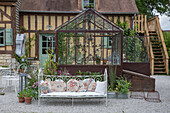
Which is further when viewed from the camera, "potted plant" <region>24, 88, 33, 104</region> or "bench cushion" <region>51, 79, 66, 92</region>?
"bench cushion" <region>51, 79, 66, 92</region>

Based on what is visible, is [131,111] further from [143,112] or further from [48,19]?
[48,19]

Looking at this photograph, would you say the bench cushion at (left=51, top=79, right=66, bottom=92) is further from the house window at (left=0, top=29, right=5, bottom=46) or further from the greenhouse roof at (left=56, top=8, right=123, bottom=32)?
the house window at (left=0, top=29, right=5, bottom=46)

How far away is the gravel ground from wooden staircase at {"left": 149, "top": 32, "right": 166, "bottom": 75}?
760cm

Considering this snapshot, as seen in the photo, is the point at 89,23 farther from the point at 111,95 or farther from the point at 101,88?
the point at 101,88

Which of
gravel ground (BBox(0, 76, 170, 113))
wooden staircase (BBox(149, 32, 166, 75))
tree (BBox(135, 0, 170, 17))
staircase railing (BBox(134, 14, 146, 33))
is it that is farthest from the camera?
tree (BBox(135, 0, 170, 17))

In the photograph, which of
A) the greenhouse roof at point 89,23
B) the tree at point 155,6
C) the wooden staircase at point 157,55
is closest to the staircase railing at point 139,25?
the wooden staircase at point 157,55

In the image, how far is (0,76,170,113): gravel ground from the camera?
6.68 meters

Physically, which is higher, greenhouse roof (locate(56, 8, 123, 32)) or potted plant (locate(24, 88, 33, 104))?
greenhouse roof (locate(56, 8, 123, 32))

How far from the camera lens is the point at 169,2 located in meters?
23.1

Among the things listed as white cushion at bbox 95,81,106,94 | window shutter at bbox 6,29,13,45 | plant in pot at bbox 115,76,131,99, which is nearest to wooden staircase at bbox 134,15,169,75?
plant in pot at bbox 115,76,131,99

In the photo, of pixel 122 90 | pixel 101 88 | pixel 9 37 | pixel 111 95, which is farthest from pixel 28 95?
pixel 9 37

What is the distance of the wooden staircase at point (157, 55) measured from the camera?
15.7 m

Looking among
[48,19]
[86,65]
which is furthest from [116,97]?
[48,19]

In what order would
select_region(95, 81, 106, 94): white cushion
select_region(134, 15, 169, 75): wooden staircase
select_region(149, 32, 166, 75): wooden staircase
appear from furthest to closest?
select_region(149, 32, 166, 75): wooden staircase, select_region(134, 15, 169, 75): wooden staircase, select_region(95, 81, 106, 94): white cushion
